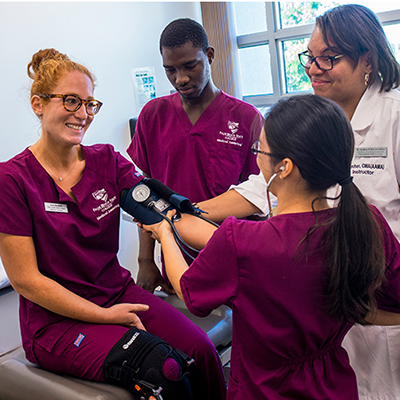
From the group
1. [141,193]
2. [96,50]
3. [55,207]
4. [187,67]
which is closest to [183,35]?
[187,67]

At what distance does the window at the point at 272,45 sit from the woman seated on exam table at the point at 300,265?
134 inches

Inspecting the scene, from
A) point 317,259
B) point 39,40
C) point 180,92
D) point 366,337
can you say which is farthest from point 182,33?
point 39,40

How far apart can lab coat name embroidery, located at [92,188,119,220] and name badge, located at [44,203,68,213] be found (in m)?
0.10

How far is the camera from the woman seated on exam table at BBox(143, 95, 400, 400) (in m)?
0.92

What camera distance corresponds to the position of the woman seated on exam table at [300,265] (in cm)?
92

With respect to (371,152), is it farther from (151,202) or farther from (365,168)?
(151,202)

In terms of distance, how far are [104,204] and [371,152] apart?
36.2 inches

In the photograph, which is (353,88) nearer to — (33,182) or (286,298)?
(286,298)

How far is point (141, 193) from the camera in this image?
151cm

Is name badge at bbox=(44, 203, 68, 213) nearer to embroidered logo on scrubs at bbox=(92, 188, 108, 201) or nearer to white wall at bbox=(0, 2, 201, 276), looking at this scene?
embroidered logo on scrubs at bbox=(92, 188, 108, 201)

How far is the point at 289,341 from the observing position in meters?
0.98

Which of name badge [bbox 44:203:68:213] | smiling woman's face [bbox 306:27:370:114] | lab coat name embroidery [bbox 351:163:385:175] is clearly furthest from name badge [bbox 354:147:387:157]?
name badge [bbox 44:203:68:213]

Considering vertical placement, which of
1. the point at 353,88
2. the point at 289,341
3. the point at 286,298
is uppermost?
the point at 353,88

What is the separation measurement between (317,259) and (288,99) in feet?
1.18
